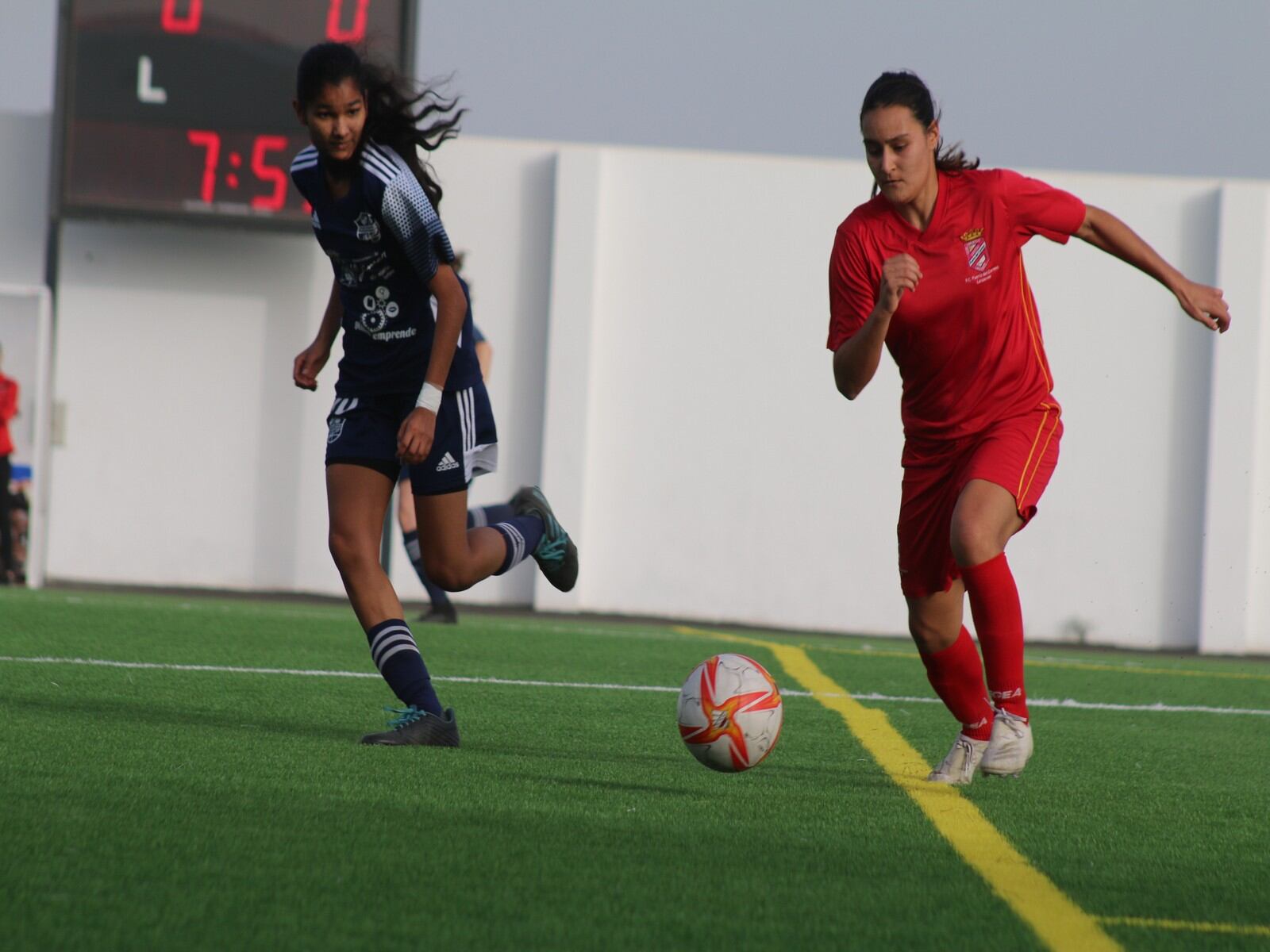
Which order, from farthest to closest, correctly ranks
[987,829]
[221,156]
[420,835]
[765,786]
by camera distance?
[221,156] → [765,786] → [987,829] → [420,835]

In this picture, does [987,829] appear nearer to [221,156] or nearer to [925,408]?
[925,408]

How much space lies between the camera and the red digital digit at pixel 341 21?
40.0ft

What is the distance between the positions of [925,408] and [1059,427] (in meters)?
0.47

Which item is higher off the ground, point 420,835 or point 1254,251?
point 1254,251

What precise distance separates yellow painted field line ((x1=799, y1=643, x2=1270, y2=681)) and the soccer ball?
16.6ft

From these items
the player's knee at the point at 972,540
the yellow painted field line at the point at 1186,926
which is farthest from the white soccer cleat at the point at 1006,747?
the yellow painted field line at the point at 1186,926

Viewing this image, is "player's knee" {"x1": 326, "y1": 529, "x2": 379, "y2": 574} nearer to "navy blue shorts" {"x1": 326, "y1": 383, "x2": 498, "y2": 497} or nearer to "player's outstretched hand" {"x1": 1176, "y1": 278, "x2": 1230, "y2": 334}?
"navy blue shorts" {"x1": 326, "y1": 383, "x2": 498, "y2": 497}

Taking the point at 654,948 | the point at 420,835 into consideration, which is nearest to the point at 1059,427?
the point at 420,835

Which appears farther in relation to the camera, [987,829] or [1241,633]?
[1241,633]

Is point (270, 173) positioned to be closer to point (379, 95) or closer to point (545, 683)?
point (545, 683)

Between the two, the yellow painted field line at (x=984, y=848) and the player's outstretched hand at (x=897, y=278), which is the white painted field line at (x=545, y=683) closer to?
the yellow painted field line at (x=984, y=848)

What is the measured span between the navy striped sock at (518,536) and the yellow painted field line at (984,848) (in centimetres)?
→ 124

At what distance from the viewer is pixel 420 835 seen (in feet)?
10.3

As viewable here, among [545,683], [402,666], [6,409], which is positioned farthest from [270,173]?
[402,666]
